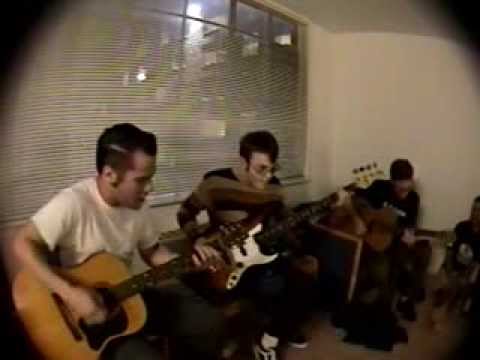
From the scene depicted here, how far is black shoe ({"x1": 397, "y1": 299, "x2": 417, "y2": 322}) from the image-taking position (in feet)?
1.82

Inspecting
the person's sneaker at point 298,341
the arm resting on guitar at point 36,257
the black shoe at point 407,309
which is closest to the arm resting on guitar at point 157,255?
the arm resting on guitar at point 36,257

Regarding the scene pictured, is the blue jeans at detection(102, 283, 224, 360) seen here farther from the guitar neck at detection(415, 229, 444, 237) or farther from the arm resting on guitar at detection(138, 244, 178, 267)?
the guitar neck at detection(415, 229, 444, 237)

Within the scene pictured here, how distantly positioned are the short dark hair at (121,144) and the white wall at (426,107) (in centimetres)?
27

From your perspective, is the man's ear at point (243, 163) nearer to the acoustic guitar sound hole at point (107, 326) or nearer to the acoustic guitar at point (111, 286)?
the acoustic guitar at point (111, 286)

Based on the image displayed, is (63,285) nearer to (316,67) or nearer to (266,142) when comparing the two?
(266,142)

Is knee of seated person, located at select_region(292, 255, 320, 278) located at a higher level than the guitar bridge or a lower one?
higher

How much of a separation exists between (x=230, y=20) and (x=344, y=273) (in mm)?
380

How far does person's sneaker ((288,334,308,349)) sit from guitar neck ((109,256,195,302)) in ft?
0.61

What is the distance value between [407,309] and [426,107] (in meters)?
0.27

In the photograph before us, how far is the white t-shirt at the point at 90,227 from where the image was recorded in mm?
534

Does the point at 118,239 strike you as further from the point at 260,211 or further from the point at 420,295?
the point at 420,295

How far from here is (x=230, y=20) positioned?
0.52 metres

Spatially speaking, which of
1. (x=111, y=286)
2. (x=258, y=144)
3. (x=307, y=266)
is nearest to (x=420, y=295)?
(x=307, y=266)

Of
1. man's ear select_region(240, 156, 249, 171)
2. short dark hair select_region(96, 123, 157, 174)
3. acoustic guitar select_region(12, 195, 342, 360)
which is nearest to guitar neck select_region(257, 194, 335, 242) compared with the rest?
acoustic guitar select_region(12, 195, 342, 360)
